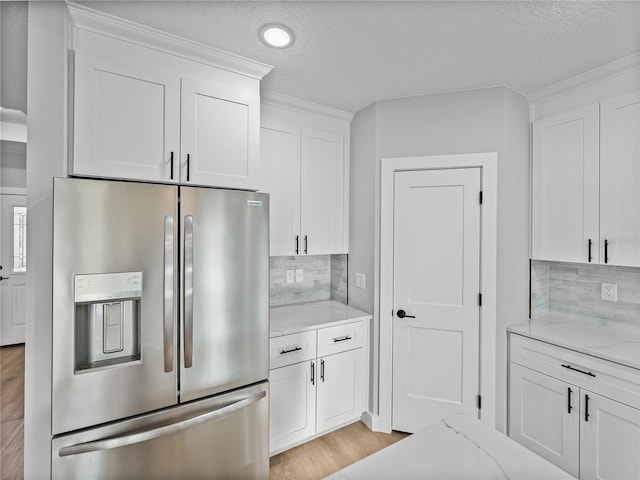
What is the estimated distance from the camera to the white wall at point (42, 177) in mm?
1326

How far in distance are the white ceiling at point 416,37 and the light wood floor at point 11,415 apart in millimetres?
2965

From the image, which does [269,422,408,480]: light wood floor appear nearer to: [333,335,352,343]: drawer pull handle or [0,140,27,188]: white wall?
[333,335,352,343]: drawer pull handle

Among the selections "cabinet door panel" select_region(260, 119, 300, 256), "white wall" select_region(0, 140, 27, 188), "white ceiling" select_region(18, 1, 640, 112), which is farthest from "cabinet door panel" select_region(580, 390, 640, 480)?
"white wall" select_region(0, 140, 27, 188)

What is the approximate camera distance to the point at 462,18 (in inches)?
60.0

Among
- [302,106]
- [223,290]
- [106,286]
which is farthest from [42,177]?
[302,106]

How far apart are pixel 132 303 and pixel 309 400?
1.42 m

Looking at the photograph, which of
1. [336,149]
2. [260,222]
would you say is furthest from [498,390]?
[336,149]

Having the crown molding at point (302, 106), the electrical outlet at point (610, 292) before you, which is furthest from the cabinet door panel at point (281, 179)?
the electrical outlet at point (610, 292)

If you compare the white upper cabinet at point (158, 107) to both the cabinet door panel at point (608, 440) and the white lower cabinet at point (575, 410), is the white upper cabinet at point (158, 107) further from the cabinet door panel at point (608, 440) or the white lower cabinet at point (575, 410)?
the cabinet door panel at point (608, 440)

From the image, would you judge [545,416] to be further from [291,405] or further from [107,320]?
[107,320]

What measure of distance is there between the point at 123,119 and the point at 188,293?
0.90m

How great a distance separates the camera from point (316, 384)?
227 centimetres

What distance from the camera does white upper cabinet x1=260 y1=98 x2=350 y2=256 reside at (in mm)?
2424

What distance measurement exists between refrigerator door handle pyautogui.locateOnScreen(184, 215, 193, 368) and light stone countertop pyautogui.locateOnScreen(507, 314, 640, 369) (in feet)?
6.93
